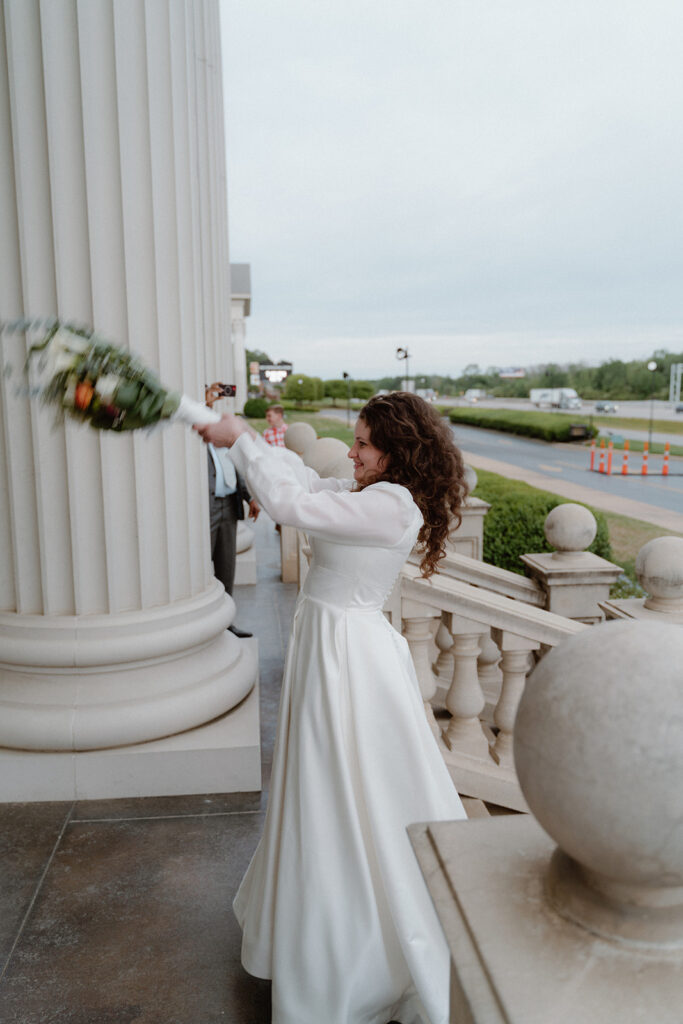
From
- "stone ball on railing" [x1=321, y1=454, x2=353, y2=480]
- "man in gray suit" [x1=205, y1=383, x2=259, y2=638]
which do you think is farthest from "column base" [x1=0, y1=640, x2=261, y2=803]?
"man in gray suit" [x1=205, y1=383, x2=259, y2=638]

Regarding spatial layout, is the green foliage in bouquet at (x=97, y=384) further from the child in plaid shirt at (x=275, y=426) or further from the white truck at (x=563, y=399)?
the white truck at (x=563, y=399)

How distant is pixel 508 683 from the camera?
12.8 feet

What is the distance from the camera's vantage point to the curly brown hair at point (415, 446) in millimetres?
2486

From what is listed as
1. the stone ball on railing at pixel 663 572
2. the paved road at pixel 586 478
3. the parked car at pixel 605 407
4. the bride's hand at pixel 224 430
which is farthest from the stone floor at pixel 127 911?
the parked car at pixel 605 407

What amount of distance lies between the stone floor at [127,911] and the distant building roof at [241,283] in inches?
1255

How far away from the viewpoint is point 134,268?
350 cm

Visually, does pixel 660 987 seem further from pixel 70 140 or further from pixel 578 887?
pixel 70 140

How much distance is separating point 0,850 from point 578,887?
9.81 ft

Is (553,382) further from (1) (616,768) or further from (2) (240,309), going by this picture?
(1) (616,768)

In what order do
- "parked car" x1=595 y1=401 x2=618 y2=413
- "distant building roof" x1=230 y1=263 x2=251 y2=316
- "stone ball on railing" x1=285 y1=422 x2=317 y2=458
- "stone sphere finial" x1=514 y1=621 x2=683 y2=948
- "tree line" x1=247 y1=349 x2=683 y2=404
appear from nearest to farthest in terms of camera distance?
"stone sphere finial" x1=514 y1=621 x2=683 y2=948 < "stone ball on railing" x1=285 y1=422 x2=317 y2=458 < "tree line" x1=247 y1=349 x2=683 y2=404 < "distant building roof" x1=230 y1=263 x2=251 y2=316 < "parked car" x1=595 y1=401 x2=618 y2=413

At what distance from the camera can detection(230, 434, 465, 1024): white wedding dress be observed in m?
2.31

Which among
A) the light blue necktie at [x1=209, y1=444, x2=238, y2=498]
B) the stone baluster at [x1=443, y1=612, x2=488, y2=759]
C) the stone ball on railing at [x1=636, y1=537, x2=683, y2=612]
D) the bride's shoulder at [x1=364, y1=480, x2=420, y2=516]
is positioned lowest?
the stone baluster at [x1=443, y1=612, x2=488, y2=759]

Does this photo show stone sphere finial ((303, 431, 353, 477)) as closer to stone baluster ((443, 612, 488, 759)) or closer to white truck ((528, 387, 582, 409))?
stone baluster ((443, 612, 488, 759))

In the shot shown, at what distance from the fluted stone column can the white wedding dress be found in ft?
4.73
